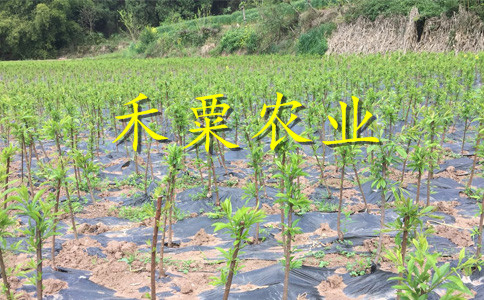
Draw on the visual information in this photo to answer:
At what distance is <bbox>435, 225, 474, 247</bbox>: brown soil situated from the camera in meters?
3.78

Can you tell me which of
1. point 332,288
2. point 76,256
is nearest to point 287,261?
point 332,288

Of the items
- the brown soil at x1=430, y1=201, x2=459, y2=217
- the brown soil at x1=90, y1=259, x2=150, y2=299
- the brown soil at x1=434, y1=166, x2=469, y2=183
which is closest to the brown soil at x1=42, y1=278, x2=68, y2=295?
the brown soil at x1=90, y1=259, x2=150, y2=299

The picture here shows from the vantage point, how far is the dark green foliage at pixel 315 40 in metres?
20.0

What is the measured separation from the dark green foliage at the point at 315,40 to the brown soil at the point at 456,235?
663 inches

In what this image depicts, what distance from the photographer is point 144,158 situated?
7801 mm

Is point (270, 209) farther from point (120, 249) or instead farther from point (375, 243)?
point (120, 249)

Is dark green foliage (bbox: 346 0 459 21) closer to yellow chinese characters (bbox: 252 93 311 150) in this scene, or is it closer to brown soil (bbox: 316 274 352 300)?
yellow chinese characters (bbox: 252 93 311 150)

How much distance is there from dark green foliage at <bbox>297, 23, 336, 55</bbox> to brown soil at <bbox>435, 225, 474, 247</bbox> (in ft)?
55.2

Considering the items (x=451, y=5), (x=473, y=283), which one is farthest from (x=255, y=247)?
(x=451, y=5)

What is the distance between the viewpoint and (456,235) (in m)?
3.94

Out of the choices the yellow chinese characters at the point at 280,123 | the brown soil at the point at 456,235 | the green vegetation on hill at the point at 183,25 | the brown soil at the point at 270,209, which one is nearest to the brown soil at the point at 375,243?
the brown soil at the point at 456,235

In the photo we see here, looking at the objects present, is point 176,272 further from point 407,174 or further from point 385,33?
point 385,33

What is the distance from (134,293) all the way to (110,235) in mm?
1532

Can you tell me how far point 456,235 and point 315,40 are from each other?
18085mm
